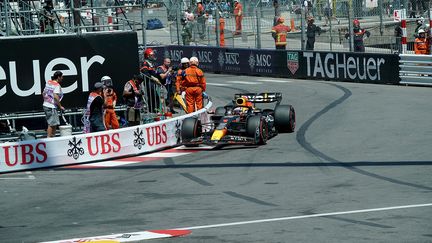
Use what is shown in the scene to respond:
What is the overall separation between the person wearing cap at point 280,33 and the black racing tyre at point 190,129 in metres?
15.3

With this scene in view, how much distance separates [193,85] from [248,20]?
47.6ft

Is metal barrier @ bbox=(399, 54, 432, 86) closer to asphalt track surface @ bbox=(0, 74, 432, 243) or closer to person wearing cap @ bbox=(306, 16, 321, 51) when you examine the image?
person wearing cap @ bbox=(306, 16, 321, 51)

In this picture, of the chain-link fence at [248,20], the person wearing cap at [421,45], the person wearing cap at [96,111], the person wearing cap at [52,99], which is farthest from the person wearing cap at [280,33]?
the person wearing cap at [52,99]

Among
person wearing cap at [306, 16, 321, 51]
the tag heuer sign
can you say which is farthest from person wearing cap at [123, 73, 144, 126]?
the tag heuer sign

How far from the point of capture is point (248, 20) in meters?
36.7

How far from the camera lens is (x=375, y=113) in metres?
24.4

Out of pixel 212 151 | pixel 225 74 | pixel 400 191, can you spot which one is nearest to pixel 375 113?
pixel 212 151

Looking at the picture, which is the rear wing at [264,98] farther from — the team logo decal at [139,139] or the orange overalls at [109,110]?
the orange overalls at [109,110]

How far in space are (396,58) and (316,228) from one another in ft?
65.9

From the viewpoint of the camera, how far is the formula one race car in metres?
19.7

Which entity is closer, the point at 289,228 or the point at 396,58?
the point at 289,228

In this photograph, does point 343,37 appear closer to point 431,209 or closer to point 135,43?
point 135,43

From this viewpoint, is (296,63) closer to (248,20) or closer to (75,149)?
(248,20)

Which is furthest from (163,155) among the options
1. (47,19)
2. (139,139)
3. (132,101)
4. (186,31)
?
(186,31)
